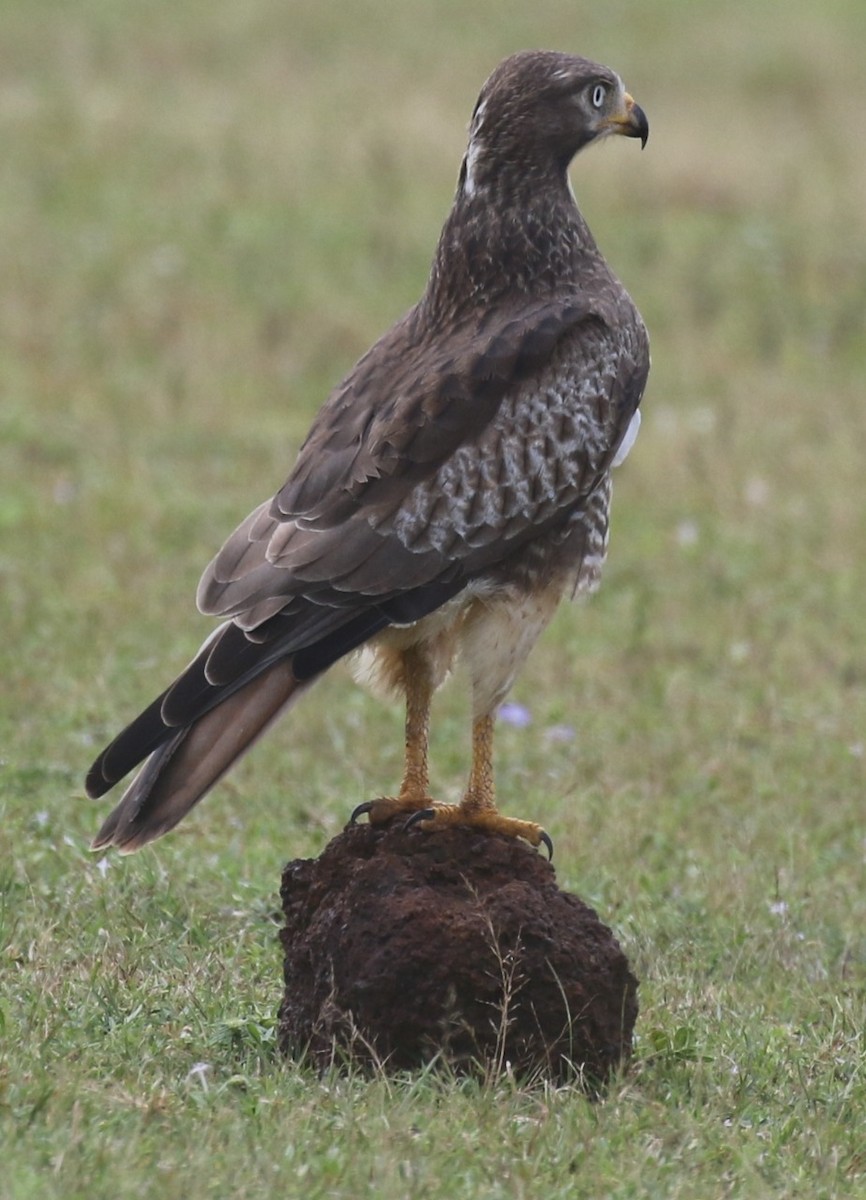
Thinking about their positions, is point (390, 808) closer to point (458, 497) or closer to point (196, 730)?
point (196, 730)

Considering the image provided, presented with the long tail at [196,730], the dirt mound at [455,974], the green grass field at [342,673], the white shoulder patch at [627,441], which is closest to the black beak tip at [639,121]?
the white shoulder patch at [627,441]

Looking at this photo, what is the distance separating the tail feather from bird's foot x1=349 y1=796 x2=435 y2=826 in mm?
455

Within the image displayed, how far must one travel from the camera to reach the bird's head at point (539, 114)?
588cm

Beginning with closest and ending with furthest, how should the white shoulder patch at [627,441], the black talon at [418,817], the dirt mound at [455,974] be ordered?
the dirt mound at [455,974], the black talon at [418,817], the white shoulder patch at [627,441]

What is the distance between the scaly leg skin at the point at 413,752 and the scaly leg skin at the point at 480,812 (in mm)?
67

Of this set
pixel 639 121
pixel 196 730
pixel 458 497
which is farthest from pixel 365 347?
pixel 196 730

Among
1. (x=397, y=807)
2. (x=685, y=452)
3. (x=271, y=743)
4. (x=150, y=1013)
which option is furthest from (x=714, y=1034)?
(x=685, y=452)

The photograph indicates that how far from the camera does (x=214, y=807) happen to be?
7566 mm

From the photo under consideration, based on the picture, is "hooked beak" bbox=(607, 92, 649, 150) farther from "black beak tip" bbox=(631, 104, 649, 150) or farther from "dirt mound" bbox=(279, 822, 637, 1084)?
"dirt mound" bbox=(279, 822, 637, 1084)

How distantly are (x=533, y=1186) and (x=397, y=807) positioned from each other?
4.21ft

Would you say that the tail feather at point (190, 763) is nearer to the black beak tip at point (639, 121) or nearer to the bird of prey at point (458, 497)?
the bird of prey at point (458, 497)

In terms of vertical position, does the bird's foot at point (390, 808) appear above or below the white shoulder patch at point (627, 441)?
below

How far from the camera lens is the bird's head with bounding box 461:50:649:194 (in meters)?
5.88

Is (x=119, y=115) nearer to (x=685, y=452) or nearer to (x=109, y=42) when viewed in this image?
(x=109, y=42)
